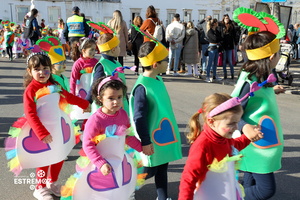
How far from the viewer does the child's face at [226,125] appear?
242 cm

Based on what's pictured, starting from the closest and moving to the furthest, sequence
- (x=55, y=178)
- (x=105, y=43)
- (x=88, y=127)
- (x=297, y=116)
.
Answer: (x=88, y=127)
(x=55, y=178)
(x=105, y=43)
(x=297, y=116)

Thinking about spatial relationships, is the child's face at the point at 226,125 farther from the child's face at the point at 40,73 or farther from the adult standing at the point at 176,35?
the adult standing at the point at 176,35

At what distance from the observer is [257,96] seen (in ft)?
10.1

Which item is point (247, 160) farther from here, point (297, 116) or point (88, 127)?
point (297, 116)

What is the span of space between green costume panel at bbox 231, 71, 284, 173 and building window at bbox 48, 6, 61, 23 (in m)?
42.4

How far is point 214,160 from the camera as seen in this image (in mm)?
2395

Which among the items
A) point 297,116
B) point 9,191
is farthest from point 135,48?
point 9,191

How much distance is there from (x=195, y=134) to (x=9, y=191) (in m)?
2.44

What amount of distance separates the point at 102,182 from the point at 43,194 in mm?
1104

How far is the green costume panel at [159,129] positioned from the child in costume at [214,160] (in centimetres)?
92

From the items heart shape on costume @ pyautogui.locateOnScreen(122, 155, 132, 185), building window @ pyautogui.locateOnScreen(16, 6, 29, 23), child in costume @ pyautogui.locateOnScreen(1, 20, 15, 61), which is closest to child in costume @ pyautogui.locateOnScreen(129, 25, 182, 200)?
heart shape on costume @ pyautogui.locateOnScreen(122, 155, 132, 185)

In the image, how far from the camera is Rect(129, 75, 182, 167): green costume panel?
11.1ft

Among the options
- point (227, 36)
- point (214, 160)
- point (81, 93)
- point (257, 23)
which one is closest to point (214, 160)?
point (214, 160)

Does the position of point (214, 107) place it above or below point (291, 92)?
above
